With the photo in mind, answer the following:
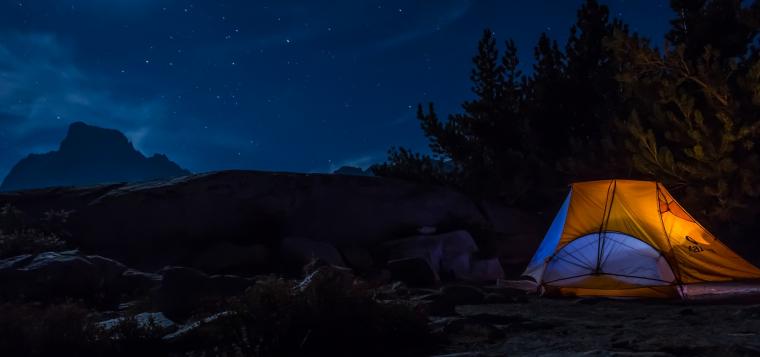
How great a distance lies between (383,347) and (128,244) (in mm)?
13073

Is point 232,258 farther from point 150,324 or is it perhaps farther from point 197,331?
point 197,331

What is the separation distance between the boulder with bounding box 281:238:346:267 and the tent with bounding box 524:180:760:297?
603 centimetres

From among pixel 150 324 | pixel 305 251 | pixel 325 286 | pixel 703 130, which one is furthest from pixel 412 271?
pixel 150 324

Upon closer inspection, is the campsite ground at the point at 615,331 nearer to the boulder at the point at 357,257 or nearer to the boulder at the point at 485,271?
the boulder at the point at 485,271

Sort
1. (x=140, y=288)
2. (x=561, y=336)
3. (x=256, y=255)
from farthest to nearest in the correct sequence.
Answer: (x=256, y=255) → (x=140, y=288) → (x=561, y=336)

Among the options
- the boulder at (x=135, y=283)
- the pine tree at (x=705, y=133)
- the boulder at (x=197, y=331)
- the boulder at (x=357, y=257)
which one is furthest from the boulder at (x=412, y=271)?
the boulder at (x=197, y=331)

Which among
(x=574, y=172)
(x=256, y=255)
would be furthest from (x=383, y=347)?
(x=574, y=172)

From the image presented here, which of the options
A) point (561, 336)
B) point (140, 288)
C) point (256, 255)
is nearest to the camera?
point (561, 336)

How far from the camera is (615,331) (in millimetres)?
5469

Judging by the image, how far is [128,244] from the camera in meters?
15.6

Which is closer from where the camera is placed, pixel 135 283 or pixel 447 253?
pixel 135 283

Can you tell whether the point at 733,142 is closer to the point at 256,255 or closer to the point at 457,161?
the point at 457,161

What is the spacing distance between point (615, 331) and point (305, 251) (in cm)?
1019

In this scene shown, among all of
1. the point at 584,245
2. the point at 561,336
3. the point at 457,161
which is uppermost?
the point at 457,161
